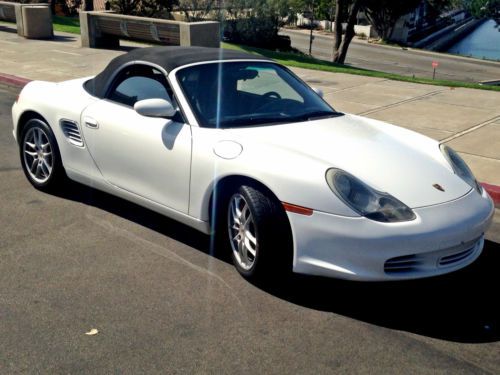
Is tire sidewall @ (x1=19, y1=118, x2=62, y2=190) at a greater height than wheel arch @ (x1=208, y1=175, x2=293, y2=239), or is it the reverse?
wheel arch @ (x1=208, y1=175, x2=293, y2=239)

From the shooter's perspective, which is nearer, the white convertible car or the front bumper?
the front bumper

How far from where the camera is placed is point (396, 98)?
1273cm

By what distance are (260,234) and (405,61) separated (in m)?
55.5

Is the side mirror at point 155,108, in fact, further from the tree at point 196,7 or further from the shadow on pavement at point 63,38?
the tree at point 196,7

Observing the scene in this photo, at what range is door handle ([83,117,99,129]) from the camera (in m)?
5.86

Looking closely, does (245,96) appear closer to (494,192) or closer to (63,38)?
(494,192)

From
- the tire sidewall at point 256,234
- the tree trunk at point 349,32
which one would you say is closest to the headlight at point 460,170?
the tire sidewall at point 256,234

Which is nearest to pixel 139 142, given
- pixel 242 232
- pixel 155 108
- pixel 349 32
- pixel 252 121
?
pixel 155 108

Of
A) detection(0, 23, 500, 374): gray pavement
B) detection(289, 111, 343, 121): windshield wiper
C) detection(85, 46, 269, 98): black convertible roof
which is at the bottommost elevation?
detection(0, 23, 500, 374): gray pavement

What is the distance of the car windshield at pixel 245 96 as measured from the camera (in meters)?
5.34

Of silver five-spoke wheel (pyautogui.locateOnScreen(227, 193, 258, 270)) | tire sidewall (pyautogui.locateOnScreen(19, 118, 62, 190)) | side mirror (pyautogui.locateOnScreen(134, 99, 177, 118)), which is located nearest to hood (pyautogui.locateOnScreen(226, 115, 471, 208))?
silver five-spoke wheel (pyautogui.locateOnScreen(227, 193, 258, 270))

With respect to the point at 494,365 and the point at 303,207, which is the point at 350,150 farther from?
the point at 494,365

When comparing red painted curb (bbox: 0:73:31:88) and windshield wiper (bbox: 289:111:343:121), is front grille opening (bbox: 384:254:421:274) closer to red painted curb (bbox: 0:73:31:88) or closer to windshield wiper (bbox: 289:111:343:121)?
windshield wiper (bbox: 289:111:343:121)

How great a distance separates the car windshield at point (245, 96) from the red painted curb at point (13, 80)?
8.46 metres
